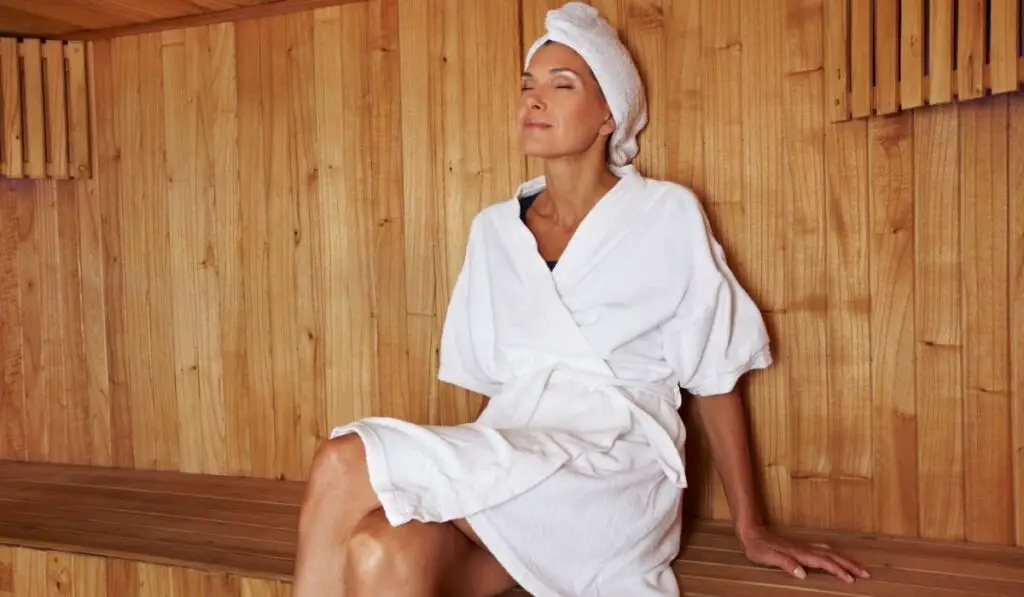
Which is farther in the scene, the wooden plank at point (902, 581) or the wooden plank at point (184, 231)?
the wooden plank at point (184, 231)

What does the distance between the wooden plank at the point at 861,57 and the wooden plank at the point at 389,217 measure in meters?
1.06

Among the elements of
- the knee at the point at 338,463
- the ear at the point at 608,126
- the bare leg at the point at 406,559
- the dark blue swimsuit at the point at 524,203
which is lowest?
the bare leg at the point at 406,559

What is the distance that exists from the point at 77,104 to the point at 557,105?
157 centimetres

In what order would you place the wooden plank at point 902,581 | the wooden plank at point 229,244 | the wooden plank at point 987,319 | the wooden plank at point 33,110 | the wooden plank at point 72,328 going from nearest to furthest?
the wooden plank at point 902,581 → the wooden plank at point 987,319 → the wooden plank at point 229,244 → the wooden plank at point 33,110 → the wooden plank at point 72,328

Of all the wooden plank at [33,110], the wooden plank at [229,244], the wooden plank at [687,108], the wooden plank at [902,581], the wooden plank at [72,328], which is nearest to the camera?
the wooden plank at [902,581]

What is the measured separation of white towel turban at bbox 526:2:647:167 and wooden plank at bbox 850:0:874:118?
420mm

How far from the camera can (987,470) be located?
203 centimetres

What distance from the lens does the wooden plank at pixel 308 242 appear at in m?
2.64

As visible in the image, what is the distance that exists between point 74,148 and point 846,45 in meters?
2.04

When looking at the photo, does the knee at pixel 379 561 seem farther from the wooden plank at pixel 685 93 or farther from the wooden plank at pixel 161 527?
the wooden plank at pixel 685 93

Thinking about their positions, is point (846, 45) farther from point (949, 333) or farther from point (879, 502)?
point (879, 502)

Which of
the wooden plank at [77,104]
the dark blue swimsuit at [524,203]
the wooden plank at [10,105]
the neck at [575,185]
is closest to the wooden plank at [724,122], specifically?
the neck at [575,185]

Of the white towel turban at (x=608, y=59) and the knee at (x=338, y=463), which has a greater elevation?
the white towel turban at (x=608, y=59)

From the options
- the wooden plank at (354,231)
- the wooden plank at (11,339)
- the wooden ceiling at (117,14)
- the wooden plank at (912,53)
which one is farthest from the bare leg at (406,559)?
the wooden plank at (11,339)
